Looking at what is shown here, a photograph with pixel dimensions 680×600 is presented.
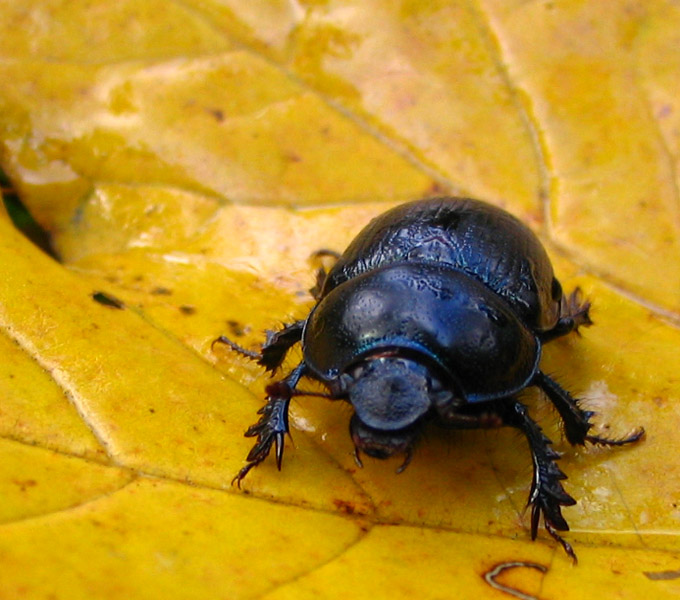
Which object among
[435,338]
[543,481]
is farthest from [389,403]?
[543,481]

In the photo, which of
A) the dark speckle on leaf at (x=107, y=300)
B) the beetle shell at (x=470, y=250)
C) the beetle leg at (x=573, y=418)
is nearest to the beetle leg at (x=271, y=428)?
the beetle shell at (x=470, y=250)

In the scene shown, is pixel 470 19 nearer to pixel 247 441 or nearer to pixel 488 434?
pixel 488 434

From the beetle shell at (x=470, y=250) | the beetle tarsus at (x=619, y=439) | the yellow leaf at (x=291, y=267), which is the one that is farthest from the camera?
the beetle shell at (x=470, y=250)

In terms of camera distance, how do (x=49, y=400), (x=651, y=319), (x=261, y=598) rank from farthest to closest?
1. (x=651, y=319)
2. (x=49, y=400)
3. (x=261, y=598)

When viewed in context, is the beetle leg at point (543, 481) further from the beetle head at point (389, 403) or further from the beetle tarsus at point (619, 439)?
the beetle head at point (389, 403)

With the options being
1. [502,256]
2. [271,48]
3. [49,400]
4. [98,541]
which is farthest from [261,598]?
[271,48]

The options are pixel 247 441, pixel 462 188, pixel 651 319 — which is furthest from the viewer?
pixel 462 188
